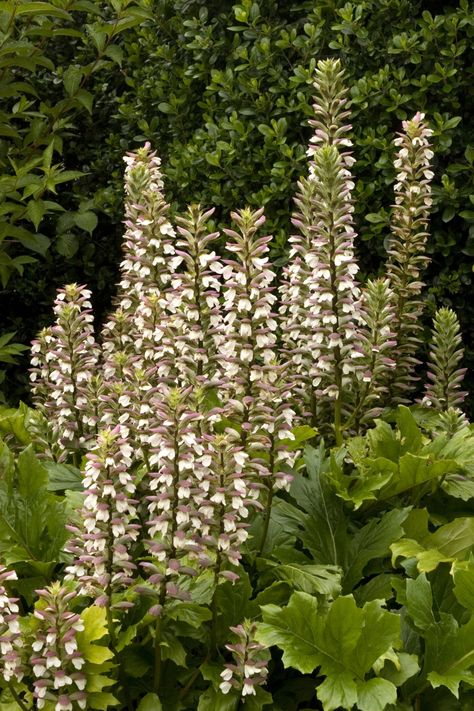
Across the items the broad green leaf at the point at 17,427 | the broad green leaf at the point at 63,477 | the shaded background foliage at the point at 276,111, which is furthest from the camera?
the shaded background foliage at the point at 276,111

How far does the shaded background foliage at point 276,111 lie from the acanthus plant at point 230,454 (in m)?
0.78

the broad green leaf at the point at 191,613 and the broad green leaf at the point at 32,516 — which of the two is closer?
the broad green leaf at the point at 191,613

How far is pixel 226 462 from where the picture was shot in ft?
8.68

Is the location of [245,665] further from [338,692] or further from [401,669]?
[401,669]

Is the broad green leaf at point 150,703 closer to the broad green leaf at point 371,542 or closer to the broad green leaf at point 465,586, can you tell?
the broad green leaf at point 371,542

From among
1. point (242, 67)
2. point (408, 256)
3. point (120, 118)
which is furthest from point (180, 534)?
point (120, 118)

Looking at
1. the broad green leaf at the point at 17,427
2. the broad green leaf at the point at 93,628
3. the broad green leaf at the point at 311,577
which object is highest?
the broad green leaf at the point at 17,427

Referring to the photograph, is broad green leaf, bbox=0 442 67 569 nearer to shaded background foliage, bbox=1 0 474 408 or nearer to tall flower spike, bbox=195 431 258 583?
tall flower spike, bbox=195 431 258 583

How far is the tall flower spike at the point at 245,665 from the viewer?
265 centimetres

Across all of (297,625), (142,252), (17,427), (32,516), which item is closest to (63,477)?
(32,516)

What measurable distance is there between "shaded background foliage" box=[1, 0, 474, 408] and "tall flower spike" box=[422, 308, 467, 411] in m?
0.78

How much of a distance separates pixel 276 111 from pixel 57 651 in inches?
130

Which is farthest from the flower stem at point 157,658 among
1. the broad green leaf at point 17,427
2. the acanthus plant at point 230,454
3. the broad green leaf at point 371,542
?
the broad green leaf at point 17,427

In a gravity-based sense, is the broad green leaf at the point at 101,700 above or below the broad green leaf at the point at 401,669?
below
